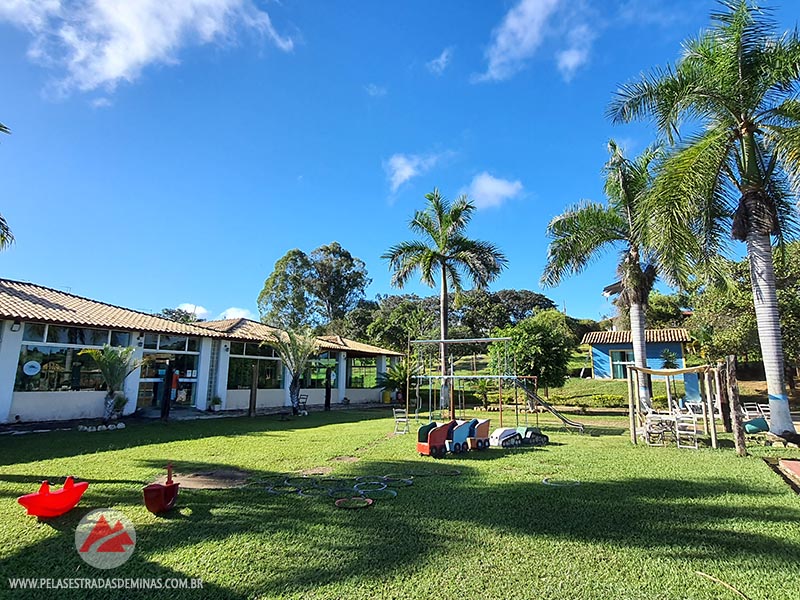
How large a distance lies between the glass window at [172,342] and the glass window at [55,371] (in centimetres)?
238

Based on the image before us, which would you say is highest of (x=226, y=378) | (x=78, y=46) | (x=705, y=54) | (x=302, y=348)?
(x=705, y=54)

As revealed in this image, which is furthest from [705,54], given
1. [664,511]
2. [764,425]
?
[664,511]

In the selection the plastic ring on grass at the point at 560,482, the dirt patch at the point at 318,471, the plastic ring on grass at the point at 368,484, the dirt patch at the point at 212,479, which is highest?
the plastic ring on grass at the point at 560,482

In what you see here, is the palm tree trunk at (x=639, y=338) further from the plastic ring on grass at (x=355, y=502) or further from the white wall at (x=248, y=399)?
the white wall at (x=248, y=399)

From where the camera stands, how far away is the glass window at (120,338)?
14994 mm

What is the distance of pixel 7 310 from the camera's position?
12.4 metres

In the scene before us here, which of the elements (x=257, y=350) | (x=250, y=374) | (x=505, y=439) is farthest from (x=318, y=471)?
(x=257, y=350)

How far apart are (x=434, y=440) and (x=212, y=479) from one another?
4.19m

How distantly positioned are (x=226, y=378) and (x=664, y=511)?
16.9 metres

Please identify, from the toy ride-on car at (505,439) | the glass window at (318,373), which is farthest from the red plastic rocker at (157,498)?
the glass window at (318,373)

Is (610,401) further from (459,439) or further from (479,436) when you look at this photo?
(459,439)

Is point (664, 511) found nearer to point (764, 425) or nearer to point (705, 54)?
point (764, 425)

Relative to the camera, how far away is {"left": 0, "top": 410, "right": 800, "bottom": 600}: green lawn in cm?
345

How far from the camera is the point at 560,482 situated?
6672 millimetres
